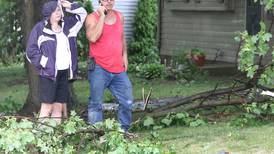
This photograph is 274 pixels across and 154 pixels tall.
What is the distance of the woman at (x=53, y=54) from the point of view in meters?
6.54

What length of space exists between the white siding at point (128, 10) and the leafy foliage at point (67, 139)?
18450mm

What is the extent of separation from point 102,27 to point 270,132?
224 cm

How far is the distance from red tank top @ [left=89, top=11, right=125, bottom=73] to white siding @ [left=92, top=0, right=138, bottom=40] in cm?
1685

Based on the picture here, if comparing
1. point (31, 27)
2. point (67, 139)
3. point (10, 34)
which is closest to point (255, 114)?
point (31, 27)

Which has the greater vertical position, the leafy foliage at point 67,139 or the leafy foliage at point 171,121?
the leafy foliage at point 67,139

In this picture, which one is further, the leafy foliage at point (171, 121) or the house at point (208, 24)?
the house at point (208, 24)

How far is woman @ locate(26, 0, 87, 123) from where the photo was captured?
654 cm

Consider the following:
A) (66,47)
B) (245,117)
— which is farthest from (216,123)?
(66,47)

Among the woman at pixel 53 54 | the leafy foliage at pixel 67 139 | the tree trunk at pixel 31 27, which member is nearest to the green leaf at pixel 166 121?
the tree trunk at pixel 31 27

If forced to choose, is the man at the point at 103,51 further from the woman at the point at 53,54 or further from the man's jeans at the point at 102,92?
the woman at the point at 53,54

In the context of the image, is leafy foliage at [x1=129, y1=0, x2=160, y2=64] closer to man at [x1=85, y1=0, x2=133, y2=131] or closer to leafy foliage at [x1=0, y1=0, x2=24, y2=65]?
leafy foliage at [x1=0, y1=0, x2=24, y2=65]

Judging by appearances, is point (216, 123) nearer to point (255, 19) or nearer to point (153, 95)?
point (153, 95)

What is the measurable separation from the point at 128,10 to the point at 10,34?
Result: 16.2 feet

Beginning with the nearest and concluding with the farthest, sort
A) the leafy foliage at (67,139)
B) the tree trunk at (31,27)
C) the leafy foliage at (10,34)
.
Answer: the leafy foliage at (67,139) < the tree trunk at (31,27) < the leafy foliage at (10,34)
